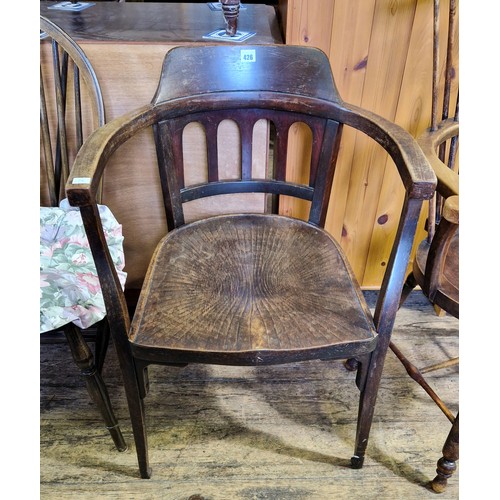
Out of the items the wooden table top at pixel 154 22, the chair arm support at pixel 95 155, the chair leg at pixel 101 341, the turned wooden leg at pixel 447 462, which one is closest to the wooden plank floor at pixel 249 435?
the turned wooden leg at pixel 447 462

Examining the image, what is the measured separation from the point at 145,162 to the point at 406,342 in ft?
3.35

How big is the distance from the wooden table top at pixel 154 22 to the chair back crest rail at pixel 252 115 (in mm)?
166

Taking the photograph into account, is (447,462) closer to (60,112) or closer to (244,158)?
(244,158)

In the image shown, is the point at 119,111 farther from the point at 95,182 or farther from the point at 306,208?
the point at 306,208

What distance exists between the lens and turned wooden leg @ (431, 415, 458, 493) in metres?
1.07

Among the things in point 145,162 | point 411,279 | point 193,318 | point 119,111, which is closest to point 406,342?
point 411,279

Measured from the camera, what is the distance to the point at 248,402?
1.37 meters

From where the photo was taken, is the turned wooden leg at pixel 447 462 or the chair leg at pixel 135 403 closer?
the chair leg at pixel 135 403

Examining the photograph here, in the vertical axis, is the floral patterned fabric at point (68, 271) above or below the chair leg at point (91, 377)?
above

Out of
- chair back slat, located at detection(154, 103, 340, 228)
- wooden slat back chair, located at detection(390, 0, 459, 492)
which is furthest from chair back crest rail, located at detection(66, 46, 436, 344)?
wooden slat back chair, located at detection(390, 0, 459, 492)

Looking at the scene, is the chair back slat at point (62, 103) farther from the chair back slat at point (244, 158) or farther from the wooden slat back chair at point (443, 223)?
the wooden slat back chair at point (443, 223)

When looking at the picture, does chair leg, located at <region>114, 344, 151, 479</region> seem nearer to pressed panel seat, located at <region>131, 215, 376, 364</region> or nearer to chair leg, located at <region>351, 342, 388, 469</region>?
pressed panel seat, located at <region>131, 215, 376, 364</region>

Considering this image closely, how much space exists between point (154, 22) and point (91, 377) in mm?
Answer: 993

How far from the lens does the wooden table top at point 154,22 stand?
1.24 metres
